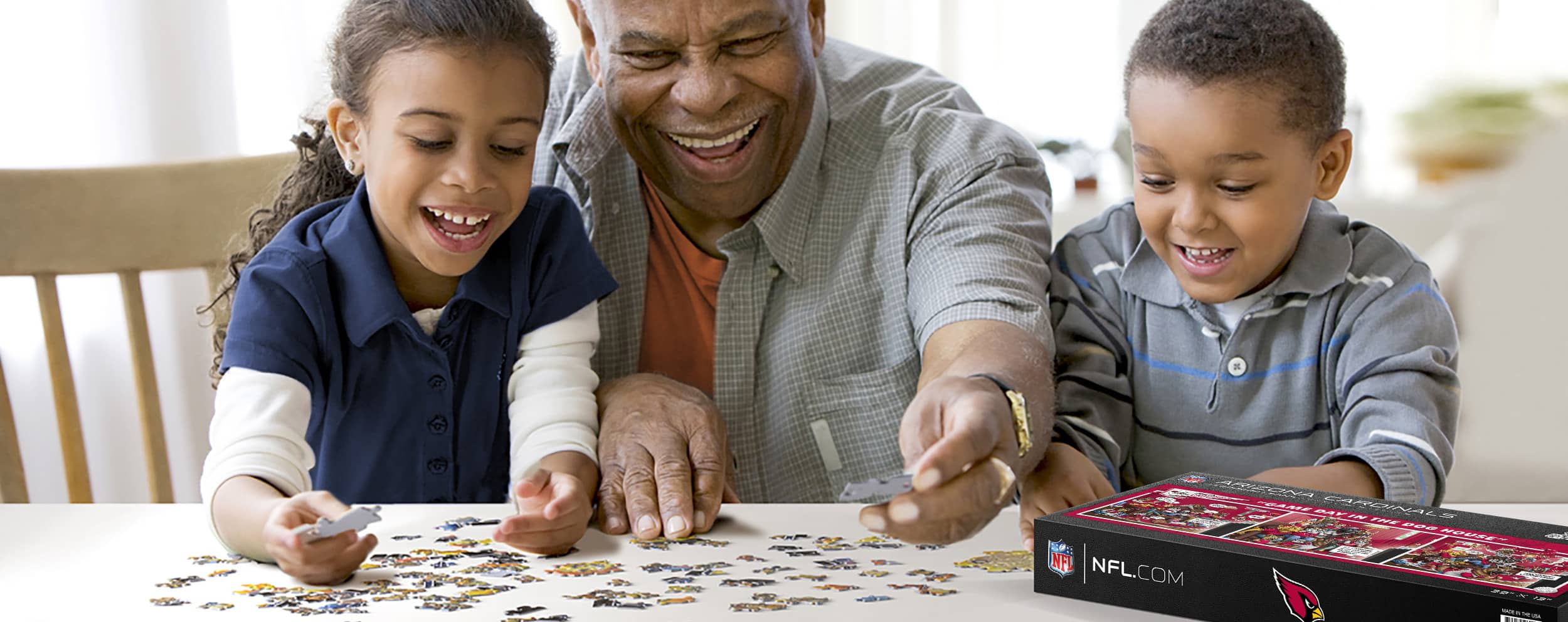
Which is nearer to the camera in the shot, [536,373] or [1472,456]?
[536,373]

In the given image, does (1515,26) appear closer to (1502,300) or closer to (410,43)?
(1502,300)

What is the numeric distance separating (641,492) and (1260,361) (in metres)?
0.74

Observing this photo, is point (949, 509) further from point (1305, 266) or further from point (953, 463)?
point (1305, 266)

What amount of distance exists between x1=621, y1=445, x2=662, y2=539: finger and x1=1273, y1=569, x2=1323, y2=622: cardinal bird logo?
58 centimetres

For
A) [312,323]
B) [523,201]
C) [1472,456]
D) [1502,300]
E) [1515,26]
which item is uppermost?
[1515,26]

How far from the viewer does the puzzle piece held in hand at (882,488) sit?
3.65 ft

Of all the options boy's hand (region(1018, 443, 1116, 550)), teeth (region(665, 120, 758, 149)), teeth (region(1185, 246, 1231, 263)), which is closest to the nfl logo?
boy's hand (region(1018, 443, 1116, 550))

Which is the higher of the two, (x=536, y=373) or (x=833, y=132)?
(x=833, y=132)

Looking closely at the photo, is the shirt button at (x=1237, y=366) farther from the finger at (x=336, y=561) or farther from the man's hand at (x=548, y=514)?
the finger at (x=336, y=561)

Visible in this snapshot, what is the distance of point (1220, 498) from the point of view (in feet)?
3.84

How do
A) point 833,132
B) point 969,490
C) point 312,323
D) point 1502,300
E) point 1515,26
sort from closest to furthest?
point 969,490, point 312,323, point 833,132, point 1502,300, point 1515,26

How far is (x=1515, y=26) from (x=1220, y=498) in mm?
3109

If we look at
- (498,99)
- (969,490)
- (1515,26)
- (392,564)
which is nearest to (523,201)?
(498,99)

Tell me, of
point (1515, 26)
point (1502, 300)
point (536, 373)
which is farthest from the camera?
point (1515, 26)
